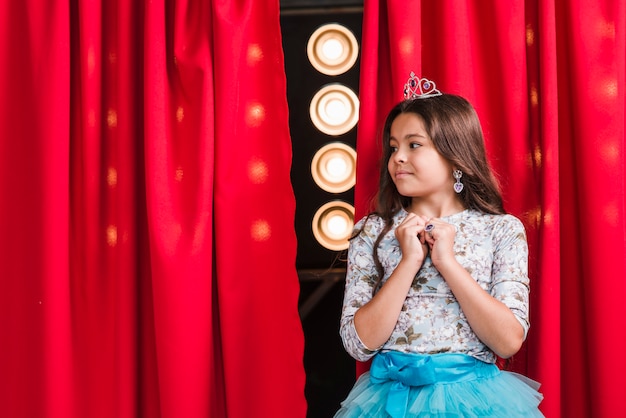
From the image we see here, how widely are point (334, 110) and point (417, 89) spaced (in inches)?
11.2

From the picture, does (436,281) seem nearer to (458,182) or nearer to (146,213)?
(458,182)

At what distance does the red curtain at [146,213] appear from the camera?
5.91ft

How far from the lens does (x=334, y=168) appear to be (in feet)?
6.37

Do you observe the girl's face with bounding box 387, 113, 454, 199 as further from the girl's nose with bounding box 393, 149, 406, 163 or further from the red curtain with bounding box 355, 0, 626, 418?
the red curtain with bounding box 355, 0, 626, 418

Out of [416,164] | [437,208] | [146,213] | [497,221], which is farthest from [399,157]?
[146,213]

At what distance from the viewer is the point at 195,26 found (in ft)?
6.13

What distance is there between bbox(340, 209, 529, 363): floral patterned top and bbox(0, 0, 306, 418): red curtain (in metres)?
0.31

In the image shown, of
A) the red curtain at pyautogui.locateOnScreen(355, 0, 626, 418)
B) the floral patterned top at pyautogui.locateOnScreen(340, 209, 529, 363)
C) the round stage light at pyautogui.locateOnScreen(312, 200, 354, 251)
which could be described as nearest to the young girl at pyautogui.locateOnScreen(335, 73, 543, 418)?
the floral patterned top at pyautogui.locateOnScreen(340, 209, 529, 363)

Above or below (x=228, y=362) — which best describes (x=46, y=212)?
above

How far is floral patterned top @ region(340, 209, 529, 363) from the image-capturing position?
1472 millimetres

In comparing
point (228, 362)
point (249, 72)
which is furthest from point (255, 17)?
point (228, 362)

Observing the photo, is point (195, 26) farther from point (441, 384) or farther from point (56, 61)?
point (441, 384)

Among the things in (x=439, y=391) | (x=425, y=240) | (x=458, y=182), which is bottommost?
(x=439, y=391)

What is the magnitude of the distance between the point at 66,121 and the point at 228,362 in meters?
0.74
